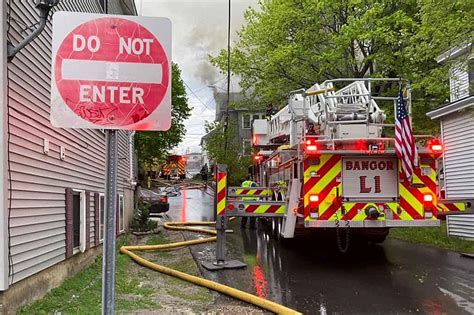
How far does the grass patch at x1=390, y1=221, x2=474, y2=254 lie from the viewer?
11297mm

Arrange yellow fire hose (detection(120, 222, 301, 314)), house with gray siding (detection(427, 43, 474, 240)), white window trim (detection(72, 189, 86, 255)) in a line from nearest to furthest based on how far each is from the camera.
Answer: yellow fire hose (detection(120, 222, 301, 314)) < white window trim (detection(72, 189, 86, 255)) < house with gray siding (detection(427, 43, 474, 240))

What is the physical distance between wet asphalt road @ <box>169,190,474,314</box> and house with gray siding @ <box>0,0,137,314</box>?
2.56m

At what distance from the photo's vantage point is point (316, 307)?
20.5ft

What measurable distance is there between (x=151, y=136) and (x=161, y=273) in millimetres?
22712

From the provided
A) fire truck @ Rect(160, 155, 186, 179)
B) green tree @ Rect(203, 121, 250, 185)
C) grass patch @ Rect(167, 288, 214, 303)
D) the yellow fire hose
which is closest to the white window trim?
the yellow fire hose

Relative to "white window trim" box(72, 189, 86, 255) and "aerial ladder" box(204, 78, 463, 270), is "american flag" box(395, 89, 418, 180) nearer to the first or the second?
"aerial ladder" box(204, 78, 463, 270)

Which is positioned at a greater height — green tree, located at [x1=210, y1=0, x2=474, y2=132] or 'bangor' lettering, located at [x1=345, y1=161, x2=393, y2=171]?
green tree, located at [x1=210, y1=0, x2=474, y2=132]

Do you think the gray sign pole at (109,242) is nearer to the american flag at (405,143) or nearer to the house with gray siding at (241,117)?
the american flag at (405,143)

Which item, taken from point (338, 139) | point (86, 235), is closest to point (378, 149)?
point (338, 139)

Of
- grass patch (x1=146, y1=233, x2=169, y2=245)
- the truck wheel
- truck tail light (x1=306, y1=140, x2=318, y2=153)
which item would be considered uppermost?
truck tail light (x1=306, y1=140, x2=318, y2=153)

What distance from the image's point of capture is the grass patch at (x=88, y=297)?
18.2 ft

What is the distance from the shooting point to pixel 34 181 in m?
5.77

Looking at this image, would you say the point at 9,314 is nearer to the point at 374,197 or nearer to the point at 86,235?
the point at 86,235

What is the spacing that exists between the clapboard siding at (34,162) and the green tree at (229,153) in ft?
79.0
